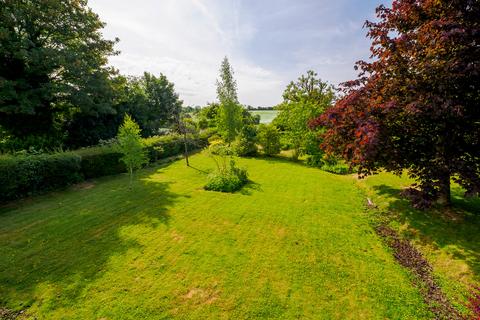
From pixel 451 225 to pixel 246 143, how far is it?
18.9m

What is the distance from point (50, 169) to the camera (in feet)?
41.9

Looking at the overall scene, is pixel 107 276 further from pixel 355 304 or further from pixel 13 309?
pixel 355 304

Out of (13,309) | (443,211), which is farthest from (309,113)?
(13,309)

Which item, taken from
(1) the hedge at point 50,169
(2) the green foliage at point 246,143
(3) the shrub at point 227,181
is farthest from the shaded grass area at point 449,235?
(2) the green foliage at point 246,143

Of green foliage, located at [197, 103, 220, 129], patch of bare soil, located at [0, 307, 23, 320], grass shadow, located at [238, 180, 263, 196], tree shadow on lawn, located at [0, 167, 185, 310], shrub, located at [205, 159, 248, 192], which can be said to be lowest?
patch of bare soil, located at [0, 307, 23, 320]

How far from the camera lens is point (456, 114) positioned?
638cm

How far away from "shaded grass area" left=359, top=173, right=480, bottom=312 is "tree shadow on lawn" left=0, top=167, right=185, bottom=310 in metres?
8.78

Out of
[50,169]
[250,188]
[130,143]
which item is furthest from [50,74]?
[250,188]

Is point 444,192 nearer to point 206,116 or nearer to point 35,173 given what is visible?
point 35,173

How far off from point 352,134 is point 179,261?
8.06 m

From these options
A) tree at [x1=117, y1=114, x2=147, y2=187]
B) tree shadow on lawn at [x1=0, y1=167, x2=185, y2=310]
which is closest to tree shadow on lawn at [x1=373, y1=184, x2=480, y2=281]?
tree shadow on lawn at [x1=0, y1=167, x2=185, y2=310]

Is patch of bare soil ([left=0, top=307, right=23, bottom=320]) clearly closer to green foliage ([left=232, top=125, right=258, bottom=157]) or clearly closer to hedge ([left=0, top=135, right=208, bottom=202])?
hedge ([left=0, top=135, right=208, bottom=202])

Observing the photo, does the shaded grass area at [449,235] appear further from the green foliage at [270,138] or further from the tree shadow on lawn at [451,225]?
the green foliage at [270,138]

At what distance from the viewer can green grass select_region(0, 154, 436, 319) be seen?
16.0 ft
